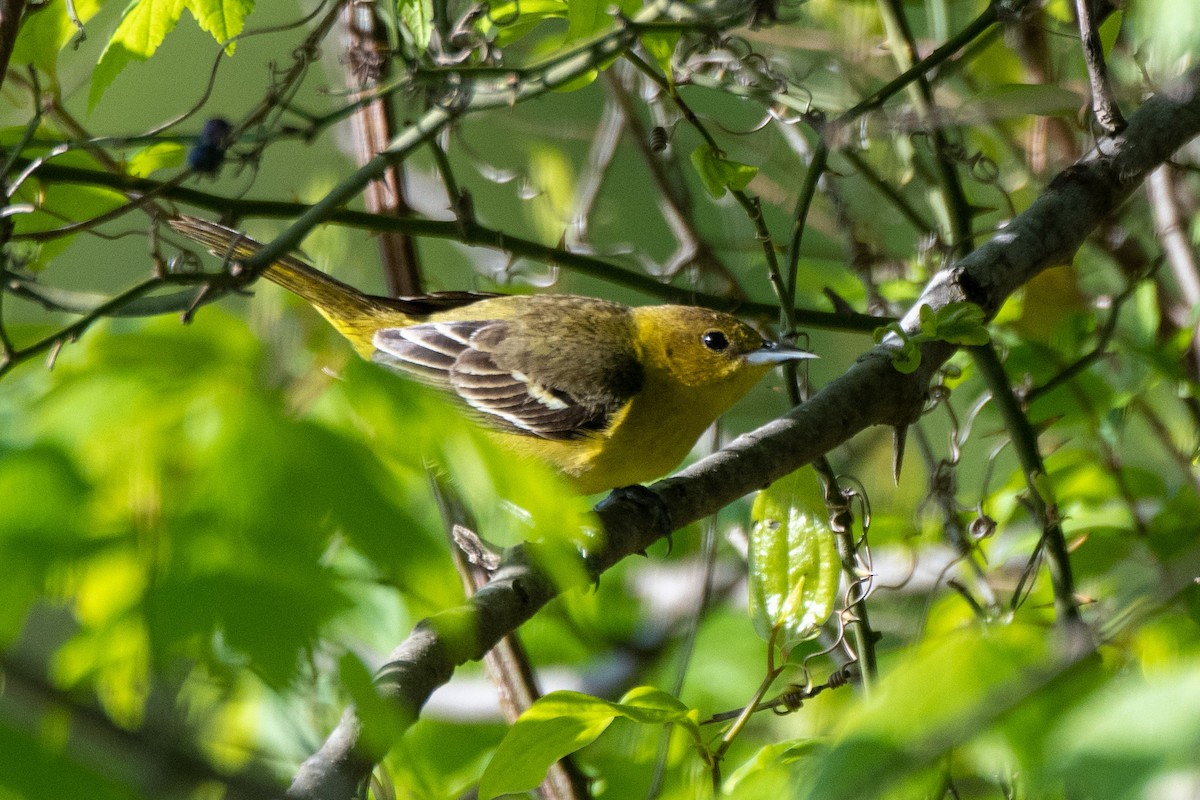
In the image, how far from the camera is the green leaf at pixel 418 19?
2307 millimetres

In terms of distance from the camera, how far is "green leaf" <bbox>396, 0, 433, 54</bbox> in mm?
2307

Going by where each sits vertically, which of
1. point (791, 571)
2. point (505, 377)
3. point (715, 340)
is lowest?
point (791, 571)

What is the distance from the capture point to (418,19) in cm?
232

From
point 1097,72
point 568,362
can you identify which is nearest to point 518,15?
point 1097,72

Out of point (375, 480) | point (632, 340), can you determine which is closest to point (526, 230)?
point (632, 340)

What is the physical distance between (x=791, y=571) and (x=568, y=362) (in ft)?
6.05

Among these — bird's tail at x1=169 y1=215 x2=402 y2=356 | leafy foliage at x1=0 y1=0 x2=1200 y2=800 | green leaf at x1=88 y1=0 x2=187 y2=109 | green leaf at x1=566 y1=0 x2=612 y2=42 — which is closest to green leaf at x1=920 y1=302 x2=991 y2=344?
leafy foliage at x1=0 y1=0 x2=1200 y2=800

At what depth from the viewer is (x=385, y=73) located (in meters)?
3.17

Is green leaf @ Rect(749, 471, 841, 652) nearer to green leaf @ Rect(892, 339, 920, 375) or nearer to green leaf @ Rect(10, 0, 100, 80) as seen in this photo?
green leaf @ Rect(892, 339, 920, 375)

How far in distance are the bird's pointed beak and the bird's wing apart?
0.46 meters

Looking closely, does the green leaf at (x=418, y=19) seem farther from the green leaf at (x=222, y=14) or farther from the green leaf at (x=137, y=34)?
the green leaf at (x=137, y=34)

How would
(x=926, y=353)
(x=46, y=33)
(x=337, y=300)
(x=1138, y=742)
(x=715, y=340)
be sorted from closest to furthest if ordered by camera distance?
(x=1138, y=742) < (x=926, y=353) < (x=46, y=33) < (x=715, y=340) < (x=337, y=300)

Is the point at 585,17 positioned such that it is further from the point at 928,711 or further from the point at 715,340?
the point at 715,340

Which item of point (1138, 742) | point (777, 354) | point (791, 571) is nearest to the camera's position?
point (1138, 742)
